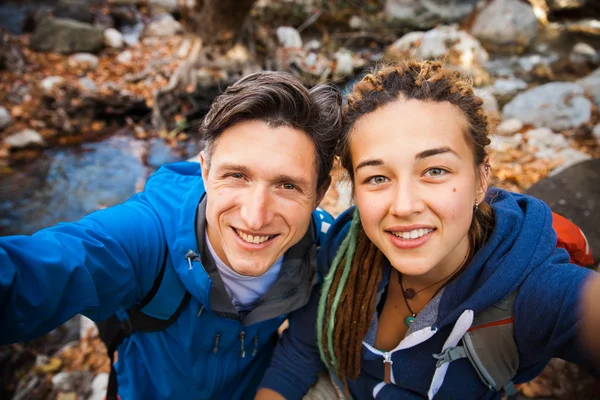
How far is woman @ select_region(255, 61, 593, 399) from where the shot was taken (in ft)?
5.47

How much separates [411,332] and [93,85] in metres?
9.20

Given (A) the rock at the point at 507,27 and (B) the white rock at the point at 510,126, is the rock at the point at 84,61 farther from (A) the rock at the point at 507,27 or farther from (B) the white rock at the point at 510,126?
(A) the rock at the point at 507,27

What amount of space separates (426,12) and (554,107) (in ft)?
25.6

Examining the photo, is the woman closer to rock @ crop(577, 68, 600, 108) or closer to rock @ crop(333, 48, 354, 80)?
rock @ crop(577, 68, 600, 108)

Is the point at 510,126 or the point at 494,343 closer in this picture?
the point at 494,343

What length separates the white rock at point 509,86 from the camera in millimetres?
8438

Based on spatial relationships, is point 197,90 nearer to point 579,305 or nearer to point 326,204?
point 326,204

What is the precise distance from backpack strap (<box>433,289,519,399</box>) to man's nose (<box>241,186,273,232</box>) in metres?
1.08

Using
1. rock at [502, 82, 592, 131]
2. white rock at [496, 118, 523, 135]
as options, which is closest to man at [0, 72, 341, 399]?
white rock at [496, 118, 523, 135]

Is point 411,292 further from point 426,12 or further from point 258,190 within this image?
point 426,12

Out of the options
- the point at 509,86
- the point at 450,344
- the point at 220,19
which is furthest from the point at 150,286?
the point at 509,86

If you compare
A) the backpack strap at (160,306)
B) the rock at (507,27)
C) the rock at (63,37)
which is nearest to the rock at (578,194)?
the backpack strap at (160,306)

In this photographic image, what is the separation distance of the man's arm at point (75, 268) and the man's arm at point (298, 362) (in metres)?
0.93

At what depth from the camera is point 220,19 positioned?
8.39m
